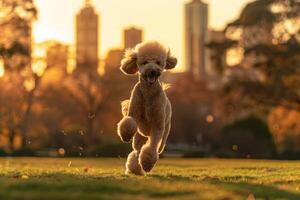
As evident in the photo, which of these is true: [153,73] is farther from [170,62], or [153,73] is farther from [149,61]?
[170,62]

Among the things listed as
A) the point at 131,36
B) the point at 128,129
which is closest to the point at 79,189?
the point at 128,129

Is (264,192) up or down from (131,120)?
down

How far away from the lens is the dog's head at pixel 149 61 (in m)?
11.3

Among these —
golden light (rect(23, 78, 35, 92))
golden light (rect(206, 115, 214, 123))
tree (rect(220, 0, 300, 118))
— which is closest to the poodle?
tree (rect(220, 0, 300, 118))

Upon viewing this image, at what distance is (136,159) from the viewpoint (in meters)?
11.7

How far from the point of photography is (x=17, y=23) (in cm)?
4725

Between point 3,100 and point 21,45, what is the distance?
1811 cm

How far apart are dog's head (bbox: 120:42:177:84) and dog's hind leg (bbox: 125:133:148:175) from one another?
3.94ft

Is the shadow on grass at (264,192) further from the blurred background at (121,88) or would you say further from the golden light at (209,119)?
the golden light at (209,119)

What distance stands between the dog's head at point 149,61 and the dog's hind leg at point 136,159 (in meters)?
1.20

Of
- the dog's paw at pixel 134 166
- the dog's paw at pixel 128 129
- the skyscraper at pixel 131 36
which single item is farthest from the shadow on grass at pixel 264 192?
the skyscraper at pixel 131 36

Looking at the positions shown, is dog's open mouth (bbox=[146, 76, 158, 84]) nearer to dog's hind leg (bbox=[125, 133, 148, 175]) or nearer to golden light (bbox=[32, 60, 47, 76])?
dog's hind leg (bbox=[125, 133, 148, 175])

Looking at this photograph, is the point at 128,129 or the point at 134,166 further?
the point at 134,166

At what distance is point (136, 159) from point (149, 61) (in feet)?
5.40
